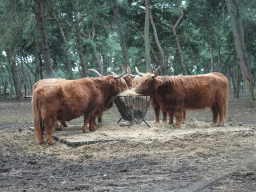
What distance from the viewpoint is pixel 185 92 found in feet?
25.7

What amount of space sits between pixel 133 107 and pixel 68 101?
7.49 ft

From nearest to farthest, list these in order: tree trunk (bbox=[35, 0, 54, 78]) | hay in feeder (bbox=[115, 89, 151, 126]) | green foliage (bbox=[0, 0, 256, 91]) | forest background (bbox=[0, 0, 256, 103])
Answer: hay in feeder (bbox=[115, 89, 151, 126])
tree trunk (bbox=[35, 0, 54, 78])
forest background (bbox=[0, 0, 256, 103])
green foliage (bbox=[0, 0, 256, 91])

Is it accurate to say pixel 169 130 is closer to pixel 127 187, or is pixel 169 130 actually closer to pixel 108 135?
pixel 108 135

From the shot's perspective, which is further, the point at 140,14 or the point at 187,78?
the point at 140,14

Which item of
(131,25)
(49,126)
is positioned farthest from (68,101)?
(131,25)

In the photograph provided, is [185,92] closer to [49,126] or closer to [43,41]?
[49,126]

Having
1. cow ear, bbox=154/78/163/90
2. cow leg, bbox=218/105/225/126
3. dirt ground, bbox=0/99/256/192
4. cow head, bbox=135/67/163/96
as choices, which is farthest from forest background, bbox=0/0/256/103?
dirt ground, bbox=0/99/256/192

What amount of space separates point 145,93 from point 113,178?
390 cm

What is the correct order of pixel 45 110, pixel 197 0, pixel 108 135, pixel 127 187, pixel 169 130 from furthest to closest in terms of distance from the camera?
pixel 197 0, pixel 169 130, pixel 108 135, pixel 45 110, pixel 127 187

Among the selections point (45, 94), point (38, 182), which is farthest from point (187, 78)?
point (38, 182)

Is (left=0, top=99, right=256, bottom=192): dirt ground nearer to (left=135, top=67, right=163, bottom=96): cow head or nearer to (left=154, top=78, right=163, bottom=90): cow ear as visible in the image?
(left=135, top=67, right=163, bottom=96): cow head

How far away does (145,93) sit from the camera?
25.0ft

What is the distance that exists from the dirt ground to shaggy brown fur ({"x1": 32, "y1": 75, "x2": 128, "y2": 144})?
1.89 ft

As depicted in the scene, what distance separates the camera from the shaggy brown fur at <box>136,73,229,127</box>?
7.68 metres
